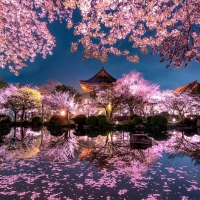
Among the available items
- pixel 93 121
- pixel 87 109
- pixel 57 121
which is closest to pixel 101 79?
pixel 87 109

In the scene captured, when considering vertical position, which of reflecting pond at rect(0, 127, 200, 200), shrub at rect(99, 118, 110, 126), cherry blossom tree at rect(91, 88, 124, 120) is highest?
cherry blossom tree at rect(91, 88, 124, 120)

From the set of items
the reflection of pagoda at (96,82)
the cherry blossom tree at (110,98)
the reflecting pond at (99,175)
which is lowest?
the reflecting pond at (99,175)

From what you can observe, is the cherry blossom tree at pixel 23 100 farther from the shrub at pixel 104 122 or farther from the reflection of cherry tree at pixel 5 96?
the shrub at pixel 104 122

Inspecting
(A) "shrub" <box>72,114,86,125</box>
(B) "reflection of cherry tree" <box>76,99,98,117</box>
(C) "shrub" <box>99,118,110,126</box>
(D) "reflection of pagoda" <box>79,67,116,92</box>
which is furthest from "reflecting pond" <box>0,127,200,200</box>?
(D) "reflection of pagoda" <box>79,67,116,92</box>

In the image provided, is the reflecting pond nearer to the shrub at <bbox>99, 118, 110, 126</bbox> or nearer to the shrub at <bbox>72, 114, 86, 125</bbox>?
the shrub at <bbox>99, 118, 110, 126</bbox>

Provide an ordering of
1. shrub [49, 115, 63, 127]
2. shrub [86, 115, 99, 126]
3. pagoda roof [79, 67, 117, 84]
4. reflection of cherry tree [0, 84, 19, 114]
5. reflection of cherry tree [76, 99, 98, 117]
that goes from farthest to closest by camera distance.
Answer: pagoda roof [79, 67, 117, 84], reflection of cherry tree [76, 99, 98, 117], reflection of cherry tree [0, 84, 19, 114], shrub [49, 115, 63, 127], shrub [86, 115, 99, 126]

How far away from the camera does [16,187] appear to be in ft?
21.4

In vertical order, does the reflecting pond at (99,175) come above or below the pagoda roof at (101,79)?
below

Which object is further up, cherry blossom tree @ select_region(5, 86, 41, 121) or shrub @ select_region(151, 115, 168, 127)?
cherry blossom tree @ select_region(5, 86, 41, 121)

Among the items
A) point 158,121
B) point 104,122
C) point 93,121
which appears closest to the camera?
point 158,121

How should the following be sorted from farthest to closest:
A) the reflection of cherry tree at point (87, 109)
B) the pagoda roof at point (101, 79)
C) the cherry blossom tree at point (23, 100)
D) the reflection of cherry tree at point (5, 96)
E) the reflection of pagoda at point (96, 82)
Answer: the pagoda roof at point (101, 79), the reflection of pagoda at point (96, 82), the reflection of cherry tree at point (87, 109), the cherry blossom tree at point (23, 100), the reflection of cherry tree at point (5, 96)

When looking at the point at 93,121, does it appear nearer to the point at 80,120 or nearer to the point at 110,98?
the point at 80,120

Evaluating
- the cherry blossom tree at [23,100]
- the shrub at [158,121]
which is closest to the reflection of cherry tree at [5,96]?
the cherry blossom tree at [23,100]

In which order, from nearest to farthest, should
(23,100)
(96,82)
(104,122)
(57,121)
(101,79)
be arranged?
1. (104,122)
2. (57,121)
3. (23,100)
4. (96,82)
5. (101,79)
